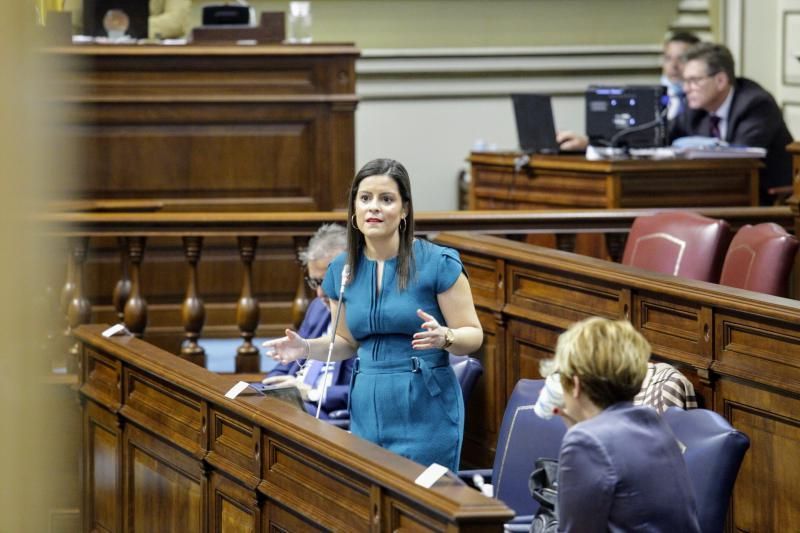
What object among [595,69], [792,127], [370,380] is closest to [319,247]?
[370,380]

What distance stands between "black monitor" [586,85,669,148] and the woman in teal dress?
3.97 metres

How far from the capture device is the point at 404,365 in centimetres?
314

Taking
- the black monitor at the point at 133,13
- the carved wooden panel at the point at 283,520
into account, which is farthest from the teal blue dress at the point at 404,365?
the black monitor at the point at 133,13

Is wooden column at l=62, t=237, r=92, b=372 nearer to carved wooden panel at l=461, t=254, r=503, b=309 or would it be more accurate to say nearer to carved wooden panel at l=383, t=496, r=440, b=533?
carved wooden panel at l=461, t=254, r=503, b=309

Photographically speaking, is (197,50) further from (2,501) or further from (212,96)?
(2,501)

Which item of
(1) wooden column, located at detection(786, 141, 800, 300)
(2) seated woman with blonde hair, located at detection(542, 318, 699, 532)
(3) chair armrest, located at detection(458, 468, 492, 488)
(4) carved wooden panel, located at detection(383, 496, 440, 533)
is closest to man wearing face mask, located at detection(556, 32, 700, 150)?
(1) wooden column, located at detection(786, 141, 800, 300)

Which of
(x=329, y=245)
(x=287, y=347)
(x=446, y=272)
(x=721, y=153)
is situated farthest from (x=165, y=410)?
(x=721, y=153)

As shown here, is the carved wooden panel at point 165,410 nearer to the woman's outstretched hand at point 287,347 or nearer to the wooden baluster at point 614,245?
the woman's outstretched hand at point 287,347

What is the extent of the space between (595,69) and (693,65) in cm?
321

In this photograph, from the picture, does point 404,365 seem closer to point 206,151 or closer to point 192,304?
point 192,304

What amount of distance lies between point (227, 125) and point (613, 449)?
16.1ft

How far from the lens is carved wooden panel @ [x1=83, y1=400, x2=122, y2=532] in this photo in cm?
430

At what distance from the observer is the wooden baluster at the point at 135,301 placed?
5328 millimetres

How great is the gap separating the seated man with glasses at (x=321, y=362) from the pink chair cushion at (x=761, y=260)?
133 centimetres
